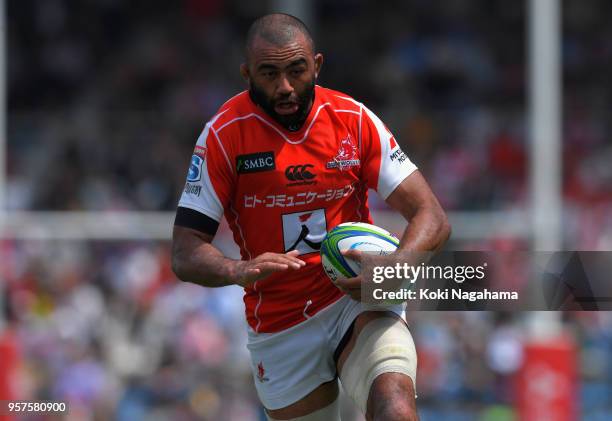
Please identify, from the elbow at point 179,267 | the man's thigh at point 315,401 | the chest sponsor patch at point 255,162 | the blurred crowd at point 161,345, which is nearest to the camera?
the elbow at point 179,267

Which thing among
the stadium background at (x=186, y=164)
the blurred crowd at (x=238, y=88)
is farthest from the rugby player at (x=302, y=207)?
the blurred crowd at (x=238, y=88)

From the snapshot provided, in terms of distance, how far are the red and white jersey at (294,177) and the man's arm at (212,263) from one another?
0.14 m

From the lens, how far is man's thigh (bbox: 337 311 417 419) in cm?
546

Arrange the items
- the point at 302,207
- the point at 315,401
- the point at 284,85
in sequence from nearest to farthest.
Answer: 1. the point at 284,85
2. the point at 302,207
3. the point at 315,401

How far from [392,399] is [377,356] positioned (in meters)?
0.28

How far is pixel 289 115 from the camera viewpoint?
578cm

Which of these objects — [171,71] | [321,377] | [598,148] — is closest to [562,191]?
[598,148]

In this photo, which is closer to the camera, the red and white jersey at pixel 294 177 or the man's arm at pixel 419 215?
the man's arm at pixel 419 215

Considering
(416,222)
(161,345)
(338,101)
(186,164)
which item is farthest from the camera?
(186,164)

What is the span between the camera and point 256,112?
5.86 metres

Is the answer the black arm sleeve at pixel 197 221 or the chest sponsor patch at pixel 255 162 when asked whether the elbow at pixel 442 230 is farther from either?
the black arm sleeve at pixel 197 221

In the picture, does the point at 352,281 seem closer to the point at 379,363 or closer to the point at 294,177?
the point at 379,363

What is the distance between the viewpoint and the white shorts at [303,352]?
19.6 feet

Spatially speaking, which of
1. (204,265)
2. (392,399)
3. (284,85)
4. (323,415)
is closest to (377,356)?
(392,399)
